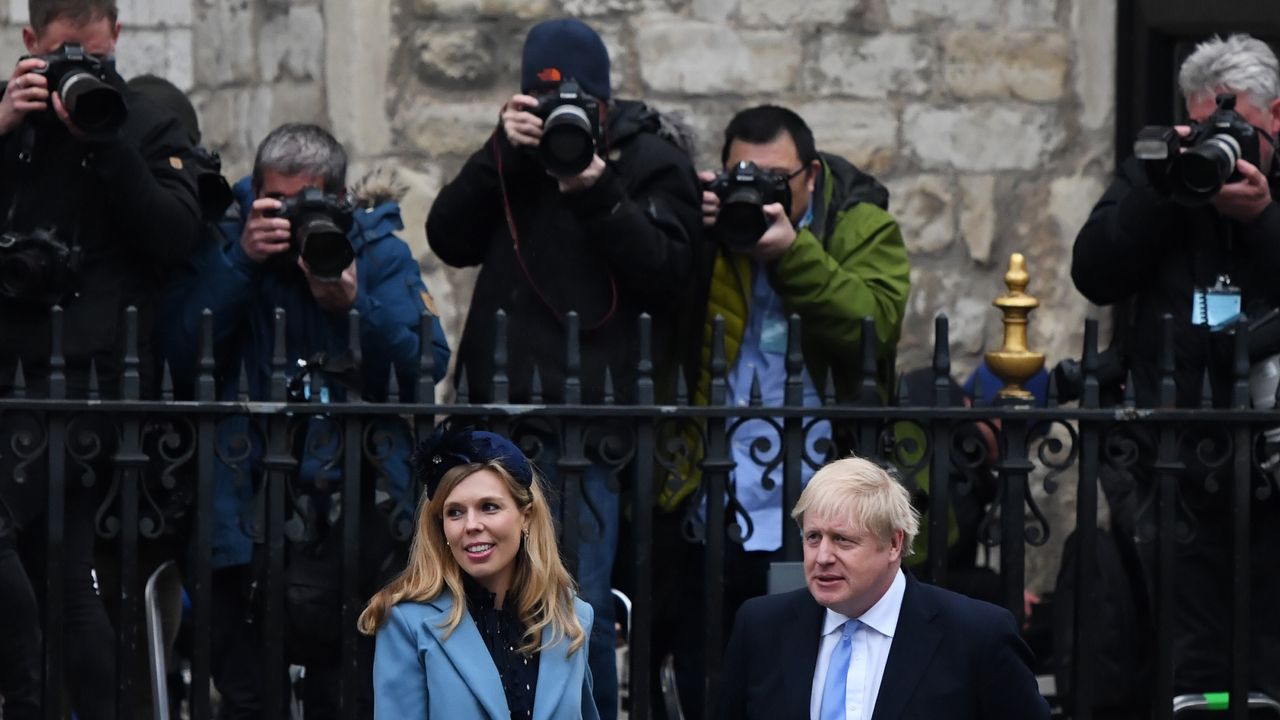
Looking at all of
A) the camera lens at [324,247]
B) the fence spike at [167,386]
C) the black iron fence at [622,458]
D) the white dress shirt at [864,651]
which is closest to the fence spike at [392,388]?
the black iron fence at [622,458]

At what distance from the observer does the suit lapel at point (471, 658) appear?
4.27 meters

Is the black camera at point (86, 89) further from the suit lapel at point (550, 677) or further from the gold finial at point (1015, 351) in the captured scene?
the gold finial at point (1015, 351)

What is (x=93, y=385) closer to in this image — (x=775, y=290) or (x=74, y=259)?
(x=74, y=259)

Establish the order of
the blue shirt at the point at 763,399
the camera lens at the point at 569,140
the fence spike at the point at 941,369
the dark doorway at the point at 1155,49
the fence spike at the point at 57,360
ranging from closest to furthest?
the fence spike at the point at 57,360, the fence spike at the point at 941,369, the camera lens at the point at 569,140, the blue shirt at the point at 763,399, the dark doorway at the point at 1155,49

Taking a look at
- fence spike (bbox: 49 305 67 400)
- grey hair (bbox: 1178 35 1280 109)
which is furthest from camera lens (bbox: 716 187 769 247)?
fence spike (bbox: 49 305 67 400)

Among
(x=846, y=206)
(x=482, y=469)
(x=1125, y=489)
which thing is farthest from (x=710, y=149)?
(x=482, y=469)

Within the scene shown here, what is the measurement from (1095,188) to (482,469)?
14.1 ft

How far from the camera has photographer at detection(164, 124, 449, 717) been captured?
18.5 feet

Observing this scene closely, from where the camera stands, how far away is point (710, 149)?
812 cm

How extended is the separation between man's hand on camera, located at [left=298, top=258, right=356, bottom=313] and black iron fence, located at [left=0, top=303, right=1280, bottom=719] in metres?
0.30

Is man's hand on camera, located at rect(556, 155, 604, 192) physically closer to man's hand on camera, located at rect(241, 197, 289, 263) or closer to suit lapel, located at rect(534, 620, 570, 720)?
man's hand on camera, located at rect(241, 197, 289, 263)

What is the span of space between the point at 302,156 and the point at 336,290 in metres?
0.41

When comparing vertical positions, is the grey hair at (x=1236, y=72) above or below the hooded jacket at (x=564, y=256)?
above

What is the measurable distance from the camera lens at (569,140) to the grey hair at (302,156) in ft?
2.10
